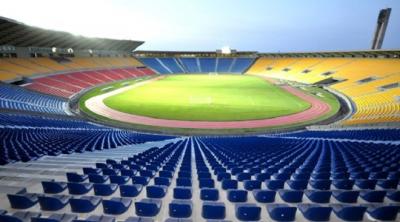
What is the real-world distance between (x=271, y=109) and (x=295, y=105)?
16.6ft

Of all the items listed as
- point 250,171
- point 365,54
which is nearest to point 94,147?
point 250,171

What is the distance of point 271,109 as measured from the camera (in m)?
34.4

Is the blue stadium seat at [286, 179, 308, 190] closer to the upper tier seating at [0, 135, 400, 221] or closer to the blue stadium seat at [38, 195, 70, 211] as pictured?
the upper tier seating at [0, 135, 400, 221]

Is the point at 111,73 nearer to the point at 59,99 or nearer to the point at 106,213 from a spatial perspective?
the point at 59,99

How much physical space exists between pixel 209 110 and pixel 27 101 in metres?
23.5

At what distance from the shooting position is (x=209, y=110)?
34.0 m

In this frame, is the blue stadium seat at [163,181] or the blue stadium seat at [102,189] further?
the blue stadium seat at [163,181]

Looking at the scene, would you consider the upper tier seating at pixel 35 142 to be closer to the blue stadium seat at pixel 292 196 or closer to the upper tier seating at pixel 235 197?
the upper tier seating at pixel 235 197

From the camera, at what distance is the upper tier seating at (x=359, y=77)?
96.8 feet

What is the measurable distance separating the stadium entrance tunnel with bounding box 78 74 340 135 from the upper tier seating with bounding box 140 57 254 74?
46.4m

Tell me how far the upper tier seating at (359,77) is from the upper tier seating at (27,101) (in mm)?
35729

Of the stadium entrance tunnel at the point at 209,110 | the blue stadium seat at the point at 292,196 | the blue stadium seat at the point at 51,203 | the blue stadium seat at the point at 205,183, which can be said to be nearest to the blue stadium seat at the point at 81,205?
the blue stadium seat at the point at 51,203

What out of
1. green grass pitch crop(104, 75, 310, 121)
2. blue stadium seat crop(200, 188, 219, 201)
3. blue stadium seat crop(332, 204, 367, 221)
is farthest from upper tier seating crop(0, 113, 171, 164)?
green grass pitch crop(104, 75, 310, 121)

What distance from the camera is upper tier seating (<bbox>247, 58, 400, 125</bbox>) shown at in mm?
29503
